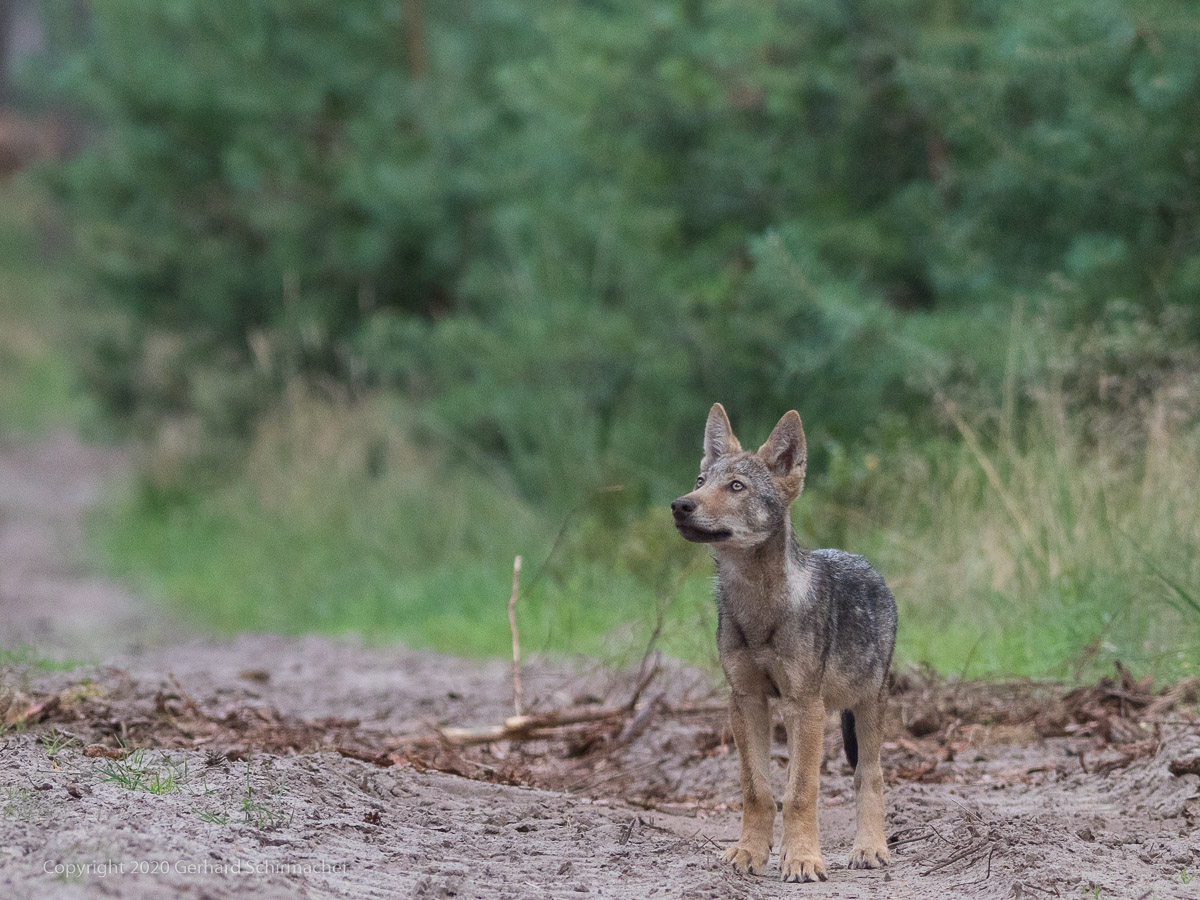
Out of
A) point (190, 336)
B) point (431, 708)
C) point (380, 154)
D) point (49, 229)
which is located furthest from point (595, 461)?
point (49, 229)

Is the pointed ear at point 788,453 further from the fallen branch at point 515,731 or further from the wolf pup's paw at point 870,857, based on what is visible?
the fallen branch at point 515,731

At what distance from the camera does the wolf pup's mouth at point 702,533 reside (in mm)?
4199

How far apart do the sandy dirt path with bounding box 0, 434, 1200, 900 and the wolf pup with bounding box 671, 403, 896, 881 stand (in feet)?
0.58

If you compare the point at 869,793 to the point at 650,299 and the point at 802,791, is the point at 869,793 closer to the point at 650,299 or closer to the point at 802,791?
the point at 802,791

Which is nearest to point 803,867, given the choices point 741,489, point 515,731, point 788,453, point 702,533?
point 702,533

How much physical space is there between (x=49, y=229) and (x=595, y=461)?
3049 centimetres

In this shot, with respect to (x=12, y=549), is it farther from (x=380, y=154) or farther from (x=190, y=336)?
(x=380, y=154)

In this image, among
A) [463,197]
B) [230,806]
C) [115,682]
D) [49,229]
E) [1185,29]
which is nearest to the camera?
[230,806]

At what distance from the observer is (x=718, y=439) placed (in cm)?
472

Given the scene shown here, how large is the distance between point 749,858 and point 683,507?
1143 mm

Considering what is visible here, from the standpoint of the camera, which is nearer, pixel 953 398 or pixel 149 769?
pixel 149 769

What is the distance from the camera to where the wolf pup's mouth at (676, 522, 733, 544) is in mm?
4199

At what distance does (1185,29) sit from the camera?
344 inches

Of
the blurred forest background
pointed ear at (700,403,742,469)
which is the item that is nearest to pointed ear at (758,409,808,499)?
pointed ear at (700,403,742,469)
